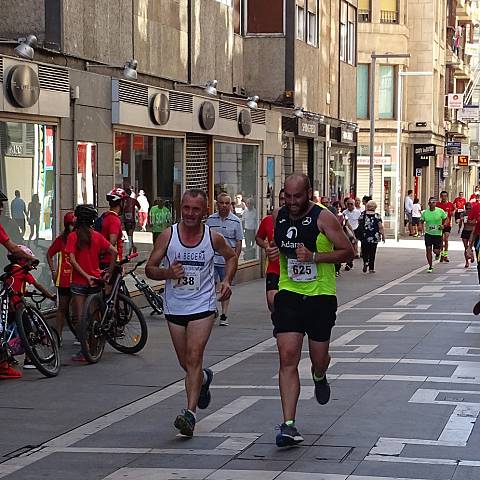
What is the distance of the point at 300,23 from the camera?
29250 millimetres

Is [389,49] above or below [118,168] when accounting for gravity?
above

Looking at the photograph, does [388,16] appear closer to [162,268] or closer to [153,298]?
[153,298]

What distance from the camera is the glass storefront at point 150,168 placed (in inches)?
716

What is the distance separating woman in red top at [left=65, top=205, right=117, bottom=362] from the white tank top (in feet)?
14.2

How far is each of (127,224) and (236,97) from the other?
7.41 meters

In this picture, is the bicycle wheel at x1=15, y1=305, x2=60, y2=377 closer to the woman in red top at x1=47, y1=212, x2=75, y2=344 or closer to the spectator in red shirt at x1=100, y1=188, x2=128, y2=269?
the woman in red top at x1=47, y1=212, x2=75, y2=344

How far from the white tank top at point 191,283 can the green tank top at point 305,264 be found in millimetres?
636

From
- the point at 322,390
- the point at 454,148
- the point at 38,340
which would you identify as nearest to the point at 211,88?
the point at 38,340

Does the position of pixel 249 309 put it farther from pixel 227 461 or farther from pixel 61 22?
pixel 227 461

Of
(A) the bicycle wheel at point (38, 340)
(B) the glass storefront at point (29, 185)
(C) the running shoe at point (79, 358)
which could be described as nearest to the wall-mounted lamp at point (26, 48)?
(B) the glass storefront at point (29, 185)

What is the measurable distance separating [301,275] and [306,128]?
21.4 m

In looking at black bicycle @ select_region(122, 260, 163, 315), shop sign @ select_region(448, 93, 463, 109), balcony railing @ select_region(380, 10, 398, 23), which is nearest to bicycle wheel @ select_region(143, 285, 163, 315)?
black bicycle @ select_region(122, 260, 163, 315)

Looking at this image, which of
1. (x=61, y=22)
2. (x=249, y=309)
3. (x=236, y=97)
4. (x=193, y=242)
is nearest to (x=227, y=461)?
(x=193, y=242)

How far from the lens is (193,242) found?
8797 mm
